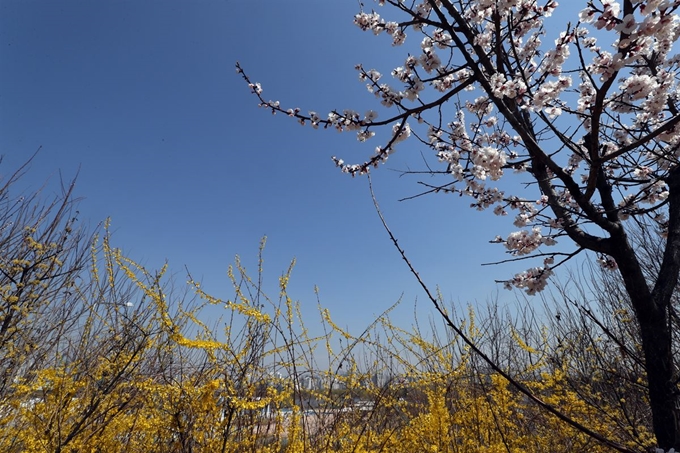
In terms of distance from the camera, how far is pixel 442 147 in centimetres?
333

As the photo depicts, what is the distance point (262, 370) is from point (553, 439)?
11.0 ft

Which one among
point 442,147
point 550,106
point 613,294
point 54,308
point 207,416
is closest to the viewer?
point 207,416

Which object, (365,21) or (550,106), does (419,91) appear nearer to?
(365,21)

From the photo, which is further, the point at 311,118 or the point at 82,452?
the point at 311,118

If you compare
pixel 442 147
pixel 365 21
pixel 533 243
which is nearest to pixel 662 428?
pixel 533 243

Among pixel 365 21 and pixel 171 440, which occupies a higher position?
pixel 365 21

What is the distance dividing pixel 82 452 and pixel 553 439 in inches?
171

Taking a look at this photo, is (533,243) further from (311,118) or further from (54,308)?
(54,308)

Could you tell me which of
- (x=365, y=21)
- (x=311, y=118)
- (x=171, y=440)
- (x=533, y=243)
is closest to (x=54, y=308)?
(x=171, y=440)

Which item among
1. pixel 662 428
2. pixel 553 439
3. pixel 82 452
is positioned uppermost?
pixel 662 428

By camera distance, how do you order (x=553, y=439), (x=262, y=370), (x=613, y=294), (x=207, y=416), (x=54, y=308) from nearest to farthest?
(x=207, y=416) < (x=262, y=370) < (x=553, y=439) < (x=54, y=308) < (x=613, y=294)

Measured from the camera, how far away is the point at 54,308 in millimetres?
4879

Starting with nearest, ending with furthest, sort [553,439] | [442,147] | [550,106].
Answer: [550,106]
[442,147]
[553,439]

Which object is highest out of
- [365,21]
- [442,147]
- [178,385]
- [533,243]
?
[365,21]
